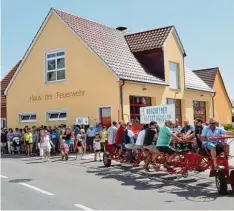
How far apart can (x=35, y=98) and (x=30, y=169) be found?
10790mm

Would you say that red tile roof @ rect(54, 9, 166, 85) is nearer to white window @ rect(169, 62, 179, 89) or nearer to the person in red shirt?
white window @ rect(169, 62, 179, 89)

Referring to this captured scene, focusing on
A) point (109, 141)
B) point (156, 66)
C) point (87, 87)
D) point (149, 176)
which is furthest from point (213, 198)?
point (156, 66)

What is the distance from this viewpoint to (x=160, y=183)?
10.8 meters

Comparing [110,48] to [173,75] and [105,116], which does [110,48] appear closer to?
[105,116]

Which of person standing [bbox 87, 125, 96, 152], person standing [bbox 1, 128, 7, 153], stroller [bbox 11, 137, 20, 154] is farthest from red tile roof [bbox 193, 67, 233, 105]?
person standing [bbox 1, 128, 7, 153]

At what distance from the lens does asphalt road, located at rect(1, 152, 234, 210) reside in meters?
8.04

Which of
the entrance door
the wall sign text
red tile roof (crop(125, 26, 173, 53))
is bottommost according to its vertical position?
the entrance door

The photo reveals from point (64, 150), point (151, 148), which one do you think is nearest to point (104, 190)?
point (151, 148)

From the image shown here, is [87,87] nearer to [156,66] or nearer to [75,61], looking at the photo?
[75,61]

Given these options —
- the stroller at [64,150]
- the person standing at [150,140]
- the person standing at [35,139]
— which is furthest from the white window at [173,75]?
the person standing at [150,140]

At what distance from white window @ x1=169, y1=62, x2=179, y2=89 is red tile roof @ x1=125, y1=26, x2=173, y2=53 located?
65.7 inches

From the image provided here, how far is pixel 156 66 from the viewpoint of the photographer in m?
24.3

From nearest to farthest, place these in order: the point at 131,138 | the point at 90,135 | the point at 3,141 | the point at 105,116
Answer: the point at 131,138, the point at 90,135, the point at 105,116, the point at 3,141

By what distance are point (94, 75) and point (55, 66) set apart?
3.42 meters
